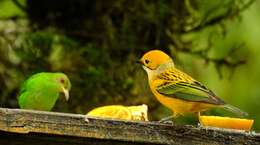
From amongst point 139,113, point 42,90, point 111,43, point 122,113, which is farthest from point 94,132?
point 111,43

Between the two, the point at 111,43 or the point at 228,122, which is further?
the point at 111,43

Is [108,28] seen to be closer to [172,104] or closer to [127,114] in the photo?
[127,114]

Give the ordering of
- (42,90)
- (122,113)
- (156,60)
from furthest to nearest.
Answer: (42,90) → (122,113) → (156,60)

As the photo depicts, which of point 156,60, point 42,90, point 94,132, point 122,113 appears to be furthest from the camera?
point 42,90

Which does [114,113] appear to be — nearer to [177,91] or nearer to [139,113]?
[139,113]

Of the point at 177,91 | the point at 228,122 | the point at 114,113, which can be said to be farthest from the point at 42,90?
the point at 228,122

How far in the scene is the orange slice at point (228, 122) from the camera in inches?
172

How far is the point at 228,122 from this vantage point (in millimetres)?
4457

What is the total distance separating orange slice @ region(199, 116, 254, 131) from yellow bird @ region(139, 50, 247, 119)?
0.18 feet

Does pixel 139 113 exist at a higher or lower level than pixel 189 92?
lower

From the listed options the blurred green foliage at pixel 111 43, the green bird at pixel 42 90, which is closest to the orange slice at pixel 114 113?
the green bird at pixel 42 90

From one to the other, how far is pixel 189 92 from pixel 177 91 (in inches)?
2.9

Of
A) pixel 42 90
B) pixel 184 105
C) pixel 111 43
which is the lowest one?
pixel 184 105

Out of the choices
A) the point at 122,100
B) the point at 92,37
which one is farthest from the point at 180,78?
the point at 92,37
